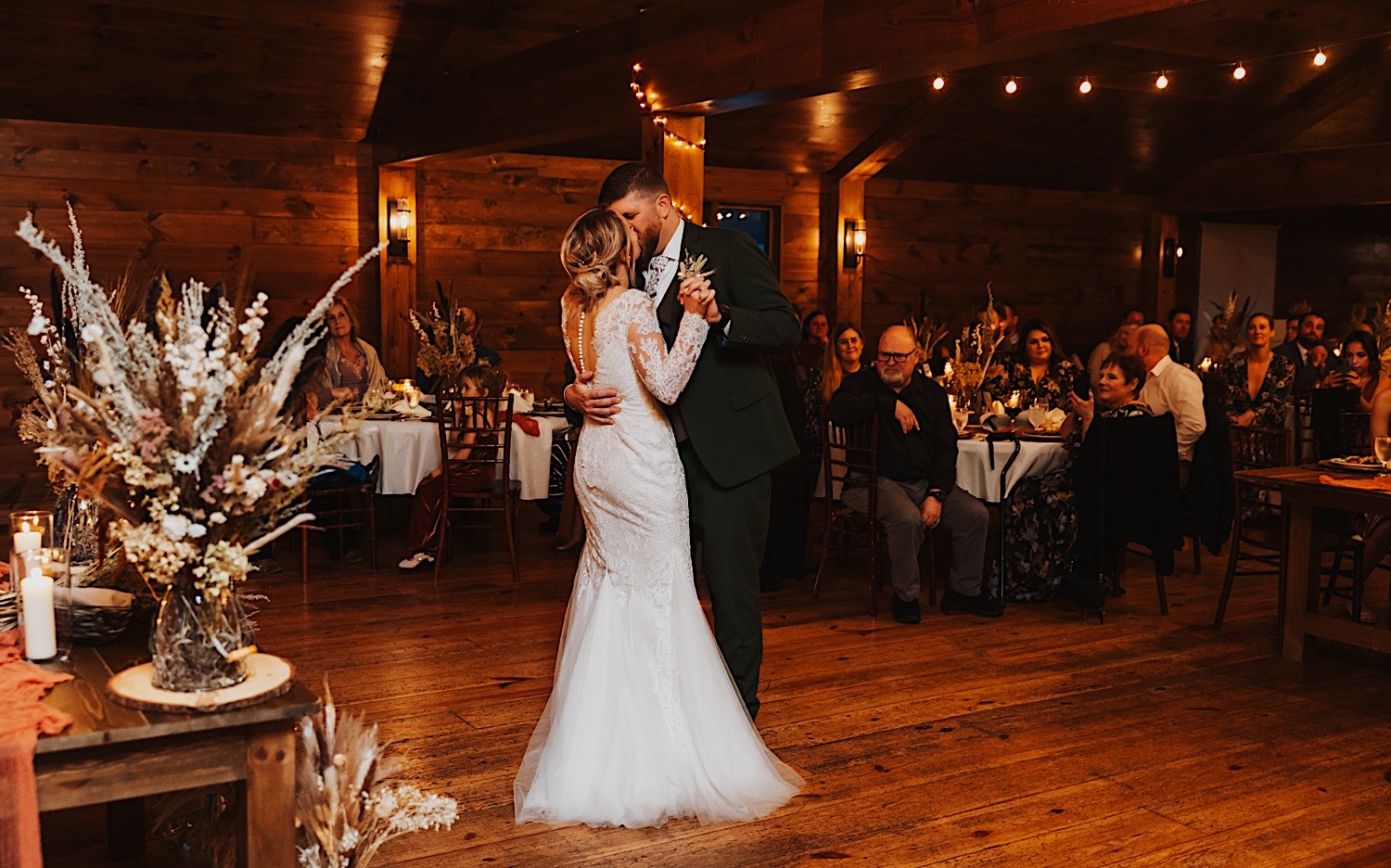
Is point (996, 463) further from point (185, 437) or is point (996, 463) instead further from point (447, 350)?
point (185, 437)

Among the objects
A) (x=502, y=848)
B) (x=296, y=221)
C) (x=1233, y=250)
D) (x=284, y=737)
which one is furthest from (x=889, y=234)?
(x=284, y=737)

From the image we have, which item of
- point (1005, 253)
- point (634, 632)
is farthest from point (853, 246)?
point (634, 632)

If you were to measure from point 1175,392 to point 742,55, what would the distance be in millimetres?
2766

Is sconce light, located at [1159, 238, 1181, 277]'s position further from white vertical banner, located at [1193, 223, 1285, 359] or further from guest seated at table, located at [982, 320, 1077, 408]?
guest seated at table, located at [982, 320, 1077, 408]

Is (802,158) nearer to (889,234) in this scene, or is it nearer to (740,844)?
(889,234)

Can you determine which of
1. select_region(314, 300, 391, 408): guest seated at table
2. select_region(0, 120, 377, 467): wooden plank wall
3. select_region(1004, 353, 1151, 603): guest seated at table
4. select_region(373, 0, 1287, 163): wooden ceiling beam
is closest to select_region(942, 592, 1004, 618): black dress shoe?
select_region(1004, 353, 1151, 603): guest seated at table

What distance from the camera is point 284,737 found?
6.84ft

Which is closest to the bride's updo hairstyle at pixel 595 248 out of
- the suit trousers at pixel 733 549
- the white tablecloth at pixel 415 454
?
the suit trousers at pixel 733 549

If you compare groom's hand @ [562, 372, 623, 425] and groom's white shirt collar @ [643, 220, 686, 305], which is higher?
groom's white shirt collar @ [643, 220, 686, 305]

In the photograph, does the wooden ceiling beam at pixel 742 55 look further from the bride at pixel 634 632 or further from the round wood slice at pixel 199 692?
the round wood slice at pixel 199 692

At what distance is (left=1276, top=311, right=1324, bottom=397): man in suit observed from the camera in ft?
31.9

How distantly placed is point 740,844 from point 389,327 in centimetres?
738

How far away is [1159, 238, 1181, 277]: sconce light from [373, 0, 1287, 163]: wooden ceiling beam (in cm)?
722

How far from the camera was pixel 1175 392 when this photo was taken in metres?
6.43
